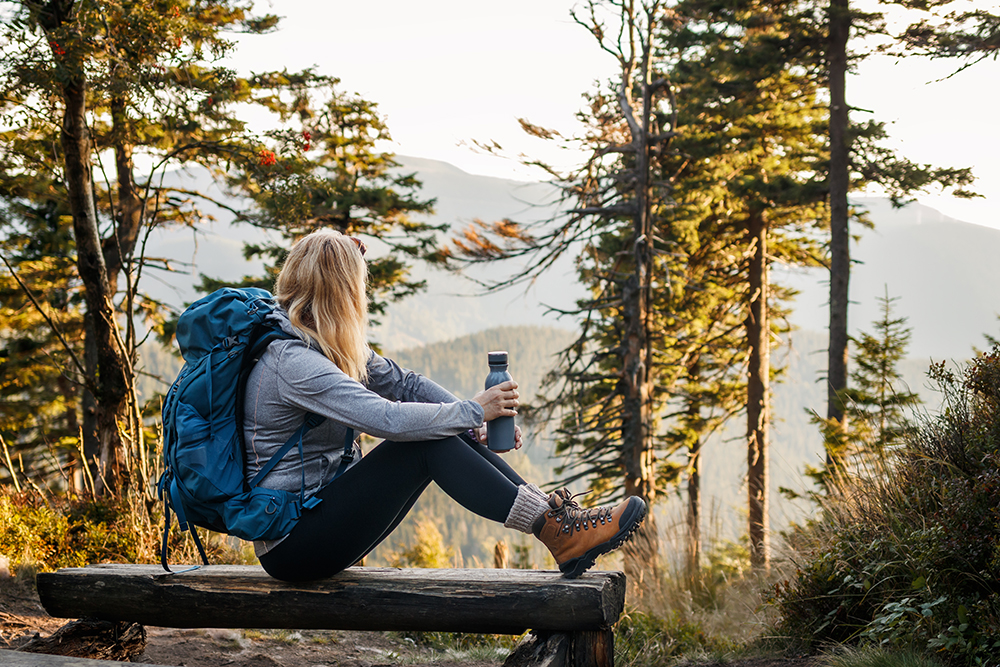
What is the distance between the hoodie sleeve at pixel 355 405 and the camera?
210 cm

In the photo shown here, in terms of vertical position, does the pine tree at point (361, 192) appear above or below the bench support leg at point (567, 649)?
above

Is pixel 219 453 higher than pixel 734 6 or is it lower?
lower

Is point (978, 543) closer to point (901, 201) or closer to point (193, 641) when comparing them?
point (193, 641)

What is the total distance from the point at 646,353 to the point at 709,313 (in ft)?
18.0

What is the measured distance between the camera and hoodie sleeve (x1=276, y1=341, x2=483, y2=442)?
2.10m

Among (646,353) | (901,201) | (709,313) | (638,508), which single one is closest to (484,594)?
(638,508)

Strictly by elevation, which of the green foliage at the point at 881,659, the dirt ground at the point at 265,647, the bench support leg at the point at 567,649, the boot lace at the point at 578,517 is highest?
the boot lace at the point at 578,517

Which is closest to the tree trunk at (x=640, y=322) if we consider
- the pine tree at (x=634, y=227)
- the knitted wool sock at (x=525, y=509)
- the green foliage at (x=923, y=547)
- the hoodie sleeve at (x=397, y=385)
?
the pine tree at (x=634, y=227)

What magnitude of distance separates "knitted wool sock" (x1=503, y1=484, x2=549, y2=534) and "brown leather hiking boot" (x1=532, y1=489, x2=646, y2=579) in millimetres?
23

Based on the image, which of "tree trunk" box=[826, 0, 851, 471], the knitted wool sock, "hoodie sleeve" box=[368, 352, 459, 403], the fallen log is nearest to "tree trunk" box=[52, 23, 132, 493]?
the fallen log

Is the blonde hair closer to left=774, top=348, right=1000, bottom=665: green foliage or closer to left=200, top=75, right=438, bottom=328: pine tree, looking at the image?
left=774, top=348, right=1000, bottom=665: green foliage

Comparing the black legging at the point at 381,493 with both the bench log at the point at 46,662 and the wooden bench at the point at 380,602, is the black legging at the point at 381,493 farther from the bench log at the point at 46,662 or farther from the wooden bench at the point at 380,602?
the bench log at the point at 46,662

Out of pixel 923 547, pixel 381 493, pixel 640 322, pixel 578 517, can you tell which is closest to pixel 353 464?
pixel 381 493

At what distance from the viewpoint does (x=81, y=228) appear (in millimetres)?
5059
